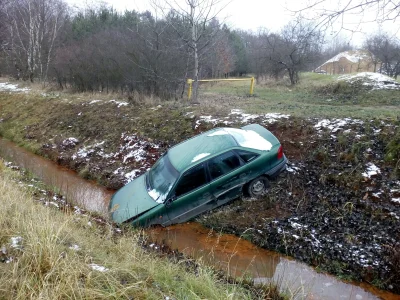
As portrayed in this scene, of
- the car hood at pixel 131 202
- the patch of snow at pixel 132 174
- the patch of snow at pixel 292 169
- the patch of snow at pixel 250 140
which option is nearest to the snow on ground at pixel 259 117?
the patch of snow at pixel 292 169

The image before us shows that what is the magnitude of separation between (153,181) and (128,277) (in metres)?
4.07

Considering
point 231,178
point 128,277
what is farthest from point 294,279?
point 128,277

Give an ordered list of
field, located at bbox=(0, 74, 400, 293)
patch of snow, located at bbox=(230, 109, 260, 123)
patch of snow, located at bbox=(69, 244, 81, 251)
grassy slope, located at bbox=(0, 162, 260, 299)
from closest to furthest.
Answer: grassy slope, located at bbox=(0, 162, 260, 299) < patch of snow, located at bbox=(69, 244, 81, 251) < field, located at bbox=(0, 74, 400, 293) < patch of snow, located at bbox=(230, 109, 260, 123)

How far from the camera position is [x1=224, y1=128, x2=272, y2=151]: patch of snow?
22.8 ft

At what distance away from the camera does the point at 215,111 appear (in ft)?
39.6

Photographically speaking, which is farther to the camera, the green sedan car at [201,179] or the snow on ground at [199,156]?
the snow on ground at [199,156]

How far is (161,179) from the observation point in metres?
6.86

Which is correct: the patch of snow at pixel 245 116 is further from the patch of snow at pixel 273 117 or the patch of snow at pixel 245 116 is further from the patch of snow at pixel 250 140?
the patch of snow at pixel 250 140

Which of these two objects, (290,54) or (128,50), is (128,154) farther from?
(290,54)

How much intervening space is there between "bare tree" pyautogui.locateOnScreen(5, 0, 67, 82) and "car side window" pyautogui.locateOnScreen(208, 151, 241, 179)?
22773 mm

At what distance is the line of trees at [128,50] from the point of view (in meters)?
15.9

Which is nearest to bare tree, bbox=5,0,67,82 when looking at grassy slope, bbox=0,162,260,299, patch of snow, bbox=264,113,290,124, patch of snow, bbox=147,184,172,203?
patch of snow, bbox=264,113,290,124

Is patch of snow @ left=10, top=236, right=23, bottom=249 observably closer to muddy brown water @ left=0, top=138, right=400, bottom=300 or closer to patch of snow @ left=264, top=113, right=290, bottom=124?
muddy brown water @ left=0, top=138, right=400, bottom=300

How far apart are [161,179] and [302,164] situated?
12.0ft
